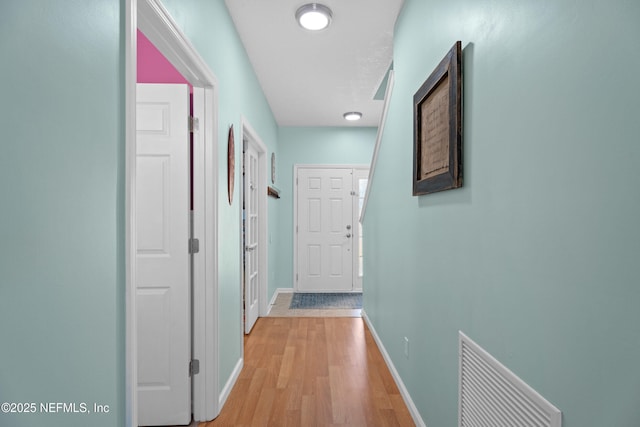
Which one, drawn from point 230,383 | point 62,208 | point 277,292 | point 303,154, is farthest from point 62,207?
point 303,154

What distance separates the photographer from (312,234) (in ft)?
18.0

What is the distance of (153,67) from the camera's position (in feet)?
6.94

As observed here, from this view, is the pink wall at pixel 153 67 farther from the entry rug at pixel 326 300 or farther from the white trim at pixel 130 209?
the entry rug at pixel 326 300

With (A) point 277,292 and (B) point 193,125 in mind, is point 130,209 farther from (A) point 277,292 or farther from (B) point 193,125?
(A) point 277,292

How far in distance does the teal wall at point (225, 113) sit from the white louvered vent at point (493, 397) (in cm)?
145

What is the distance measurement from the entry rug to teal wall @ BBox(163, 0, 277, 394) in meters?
2.07

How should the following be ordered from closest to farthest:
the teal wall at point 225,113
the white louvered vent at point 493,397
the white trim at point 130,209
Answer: the white louvered vent at point 493,397
the white trim at point 130,209
the teal wall at point 225,113

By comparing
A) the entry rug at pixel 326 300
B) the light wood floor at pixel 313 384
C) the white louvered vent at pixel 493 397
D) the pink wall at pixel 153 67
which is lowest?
the entry rug at pixel 326 300

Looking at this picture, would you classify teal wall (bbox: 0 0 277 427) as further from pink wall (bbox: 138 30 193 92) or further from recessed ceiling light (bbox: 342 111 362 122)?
recessed ceiling light (bbox: 342 111 362 122)

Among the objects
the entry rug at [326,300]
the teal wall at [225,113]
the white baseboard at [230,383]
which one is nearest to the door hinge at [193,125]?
the teal wall at [225,113]

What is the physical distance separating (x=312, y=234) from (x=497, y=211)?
14.6 feet

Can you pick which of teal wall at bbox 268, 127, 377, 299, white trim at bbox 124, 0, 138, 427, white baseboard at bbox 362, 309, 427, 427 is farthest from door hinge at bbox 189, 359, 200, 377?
teal wall at bbox 268, 127, 377, 299

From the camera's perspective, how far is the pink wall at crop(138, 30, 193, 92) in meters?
2.11

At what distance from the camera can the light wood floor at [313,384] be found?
2051 mm
